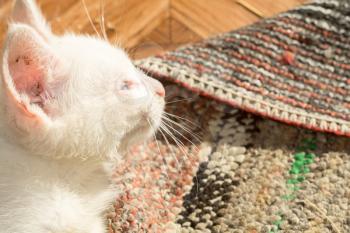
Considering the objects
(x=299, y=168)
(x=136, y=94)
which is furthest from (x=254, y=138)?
(x=136, y=94)

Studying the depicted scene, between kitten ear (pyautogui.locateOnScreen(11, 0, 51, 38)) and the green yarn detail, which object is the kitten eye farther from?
the green yarn detail

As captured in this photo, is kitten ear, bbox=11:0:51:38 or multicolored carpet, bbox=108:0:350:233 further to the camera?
multicolored carpet, bbox=108:0:350:233

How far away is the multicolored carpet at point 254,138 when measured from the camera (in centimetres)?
96

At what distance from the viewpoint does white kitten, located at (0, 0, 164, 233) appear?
0.73 metres

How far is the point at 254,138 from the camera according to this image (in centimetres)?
107

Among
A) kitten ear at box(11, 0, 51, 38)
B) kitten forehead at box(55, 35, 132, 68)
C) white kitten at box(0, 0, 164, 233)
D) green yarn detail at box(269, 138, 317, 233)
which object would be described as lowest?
green yarn detail at box(269, 138, 317, 233)

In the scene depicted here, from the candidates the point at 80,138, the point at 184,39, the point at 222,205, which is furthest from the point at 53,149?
the point at 184,39

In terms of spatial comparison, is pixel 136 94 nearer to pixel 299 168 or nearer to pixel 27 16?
pixel 27 16

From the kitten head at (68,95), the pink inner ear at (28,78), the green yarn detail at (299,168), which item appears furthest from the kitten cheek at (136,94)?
the green yarn detail at (299,168)

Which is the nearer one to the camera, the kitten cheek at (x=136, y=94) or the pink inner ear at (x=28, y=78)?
the pink inner ear at (x=28, y=78)

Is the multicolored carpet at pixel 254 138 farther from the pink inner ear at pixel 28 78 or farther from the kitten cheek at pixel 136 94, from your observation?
the pink inner ear at pixel 28 78

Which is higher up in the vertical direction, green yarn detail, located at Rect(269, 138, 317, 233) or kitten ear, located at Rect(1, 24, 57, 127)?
kitten ear, located at Rect(1, 24, 57, 127)

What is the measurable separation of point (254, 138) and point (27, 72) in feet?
1.60

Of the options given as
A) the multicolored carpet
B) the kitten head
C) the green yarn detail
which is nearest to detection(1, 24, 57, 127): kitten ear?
the kitten head
